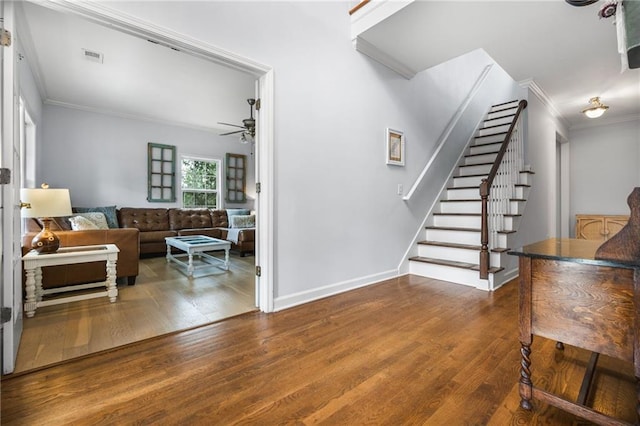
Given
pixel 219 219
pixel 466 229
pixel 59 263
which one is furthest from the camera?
pixel 219 219

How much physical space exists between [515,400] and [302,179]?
201cm

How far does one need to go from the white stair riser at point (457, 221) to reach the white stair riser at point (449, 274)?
81 cm

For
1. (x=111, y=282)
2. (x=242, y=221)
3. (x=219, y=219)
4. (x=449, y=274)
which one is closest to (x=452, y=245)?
(x=449, y=274)

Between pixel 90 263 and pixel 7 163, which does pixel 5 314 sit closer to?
pixel 7 163

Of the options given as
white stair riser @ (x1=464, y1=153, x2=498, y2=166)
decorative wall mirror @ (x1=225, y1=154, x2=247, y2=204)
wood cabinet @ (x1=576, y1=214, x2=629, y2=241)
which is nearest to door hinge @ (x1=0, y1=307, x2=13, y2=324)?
white stair riser @ (x1=464, y1=153, x2=498, y2=166)

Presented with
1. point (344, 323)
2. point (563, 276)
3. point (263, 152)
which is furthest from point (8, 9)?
point (563, 276)

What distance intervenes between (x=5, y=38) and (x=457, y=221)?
4.34m

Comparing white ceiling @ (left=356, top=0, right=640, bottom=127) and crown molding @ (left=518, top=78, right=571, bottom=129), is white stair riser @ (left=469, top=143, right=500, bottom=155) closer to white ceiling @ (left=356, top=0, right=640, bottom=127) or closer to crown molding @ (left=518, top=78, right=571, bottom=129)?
crown molding @ (left=518, top=78, right=571, bottom=129)

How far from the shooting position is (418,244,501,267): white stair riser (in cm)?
322

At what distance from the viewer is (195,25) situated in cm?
201

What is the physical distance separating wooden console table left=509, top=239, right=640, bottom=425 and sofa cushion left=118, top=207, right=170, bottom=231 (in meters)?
5.75

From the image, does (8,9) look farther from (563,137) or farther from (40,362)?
(563,137)

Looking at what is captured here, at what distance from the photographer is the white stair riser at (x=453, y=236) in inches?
140

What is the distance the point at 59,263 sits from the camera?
248 centimetres
